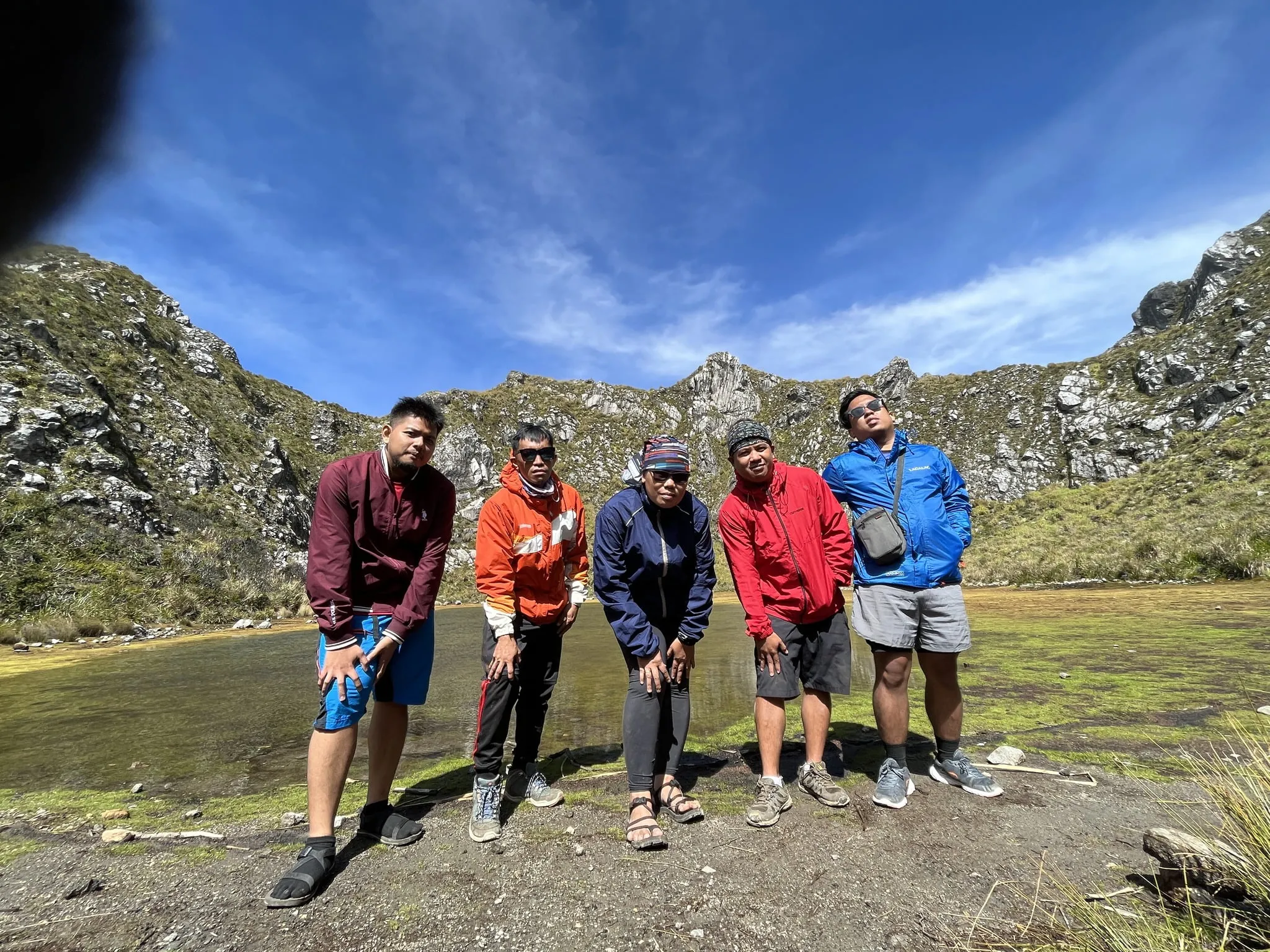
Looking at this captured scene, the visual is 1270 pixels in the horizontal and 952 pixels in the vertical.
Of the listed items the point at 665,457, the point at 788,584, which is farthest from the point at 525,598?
the point at 788,584

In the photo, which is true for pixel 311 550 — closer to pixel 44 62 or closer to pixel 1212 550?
pixel 44 62

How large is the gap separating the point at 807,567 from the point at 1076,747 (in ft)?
8.08

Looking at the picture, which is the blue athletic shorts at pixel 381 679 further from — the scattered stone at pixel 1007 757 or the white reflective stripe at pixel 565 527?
the scattered stone at pixel 1007 757

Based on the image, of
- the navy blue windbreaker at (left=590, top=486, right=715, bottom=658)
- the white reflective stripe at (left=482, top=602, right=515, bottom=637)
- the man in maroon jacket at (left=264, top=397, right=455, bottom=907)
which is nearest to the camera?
the man in maroon jacket at (left=264, top=397, right=455, bottom=907)

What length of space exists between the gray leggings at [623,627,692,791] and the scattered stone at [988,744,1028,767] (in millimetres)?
2123

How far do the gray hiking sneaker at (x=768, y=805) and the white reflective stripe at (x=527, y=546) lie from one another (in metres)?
1.94

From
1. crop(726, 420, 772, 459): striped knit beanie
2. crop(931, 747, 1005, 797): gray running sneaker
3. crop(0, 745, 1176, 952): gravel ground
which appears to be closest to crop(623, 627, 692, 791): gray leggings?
crop(0, 745, 1176, 952): gravel ground

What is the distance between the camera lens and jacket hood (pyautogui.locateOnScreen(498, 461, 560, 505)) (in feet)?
11.4

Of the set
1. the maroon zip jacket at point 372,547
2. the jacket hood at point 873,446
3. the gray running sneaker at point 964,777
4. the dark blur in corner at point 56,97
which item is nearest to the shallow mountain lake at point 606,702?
the gray running sneaker at point 964,777

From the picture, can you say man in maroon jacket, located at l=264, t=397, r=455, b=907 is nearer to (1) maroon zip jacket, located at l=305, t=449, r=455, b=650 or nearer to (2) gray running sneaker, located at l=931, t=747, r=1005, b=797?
(1) maroon zip jacket, located at l=305, t=449, r=455, b=650

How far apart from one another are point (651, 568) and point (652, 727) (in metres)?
0.90

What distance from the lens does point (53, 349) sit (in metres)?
23.0

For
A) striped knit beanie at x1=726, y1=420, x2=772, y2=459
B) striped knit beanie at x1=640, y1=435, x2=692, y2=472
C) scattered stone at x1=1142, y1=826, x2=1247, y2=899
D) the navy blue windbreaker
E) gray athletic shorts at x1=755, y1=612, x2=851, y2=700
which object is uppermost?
striped knit beanie at x1=726, y1=420, x2=772, y2=459

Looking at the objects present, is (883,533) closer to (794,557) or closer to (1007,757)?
(794,557)
